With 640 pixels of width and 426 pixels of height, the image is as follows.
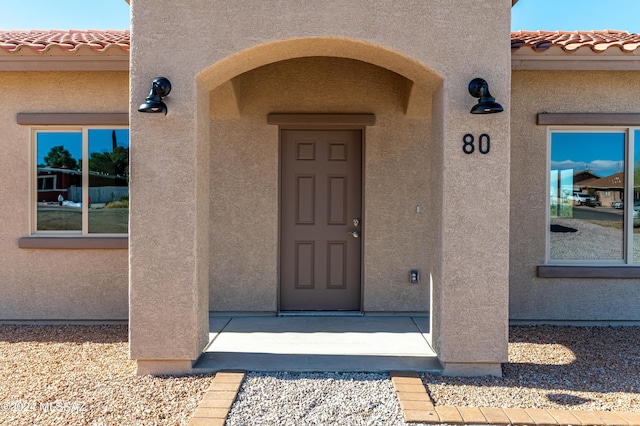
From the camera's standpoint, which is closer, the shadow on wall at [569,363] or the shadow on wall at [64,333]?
the shadow on wall at [569,363]

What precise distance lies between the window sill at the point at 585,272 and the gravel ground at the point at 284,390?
116cm

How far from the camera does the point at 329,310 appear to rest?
Result: 7.23 metres

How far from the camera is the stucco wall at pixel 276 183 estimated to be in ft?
23.2

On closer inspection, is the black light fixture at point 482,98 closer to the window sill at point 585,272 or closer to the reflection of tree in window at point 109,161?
the window sill at point 585,272

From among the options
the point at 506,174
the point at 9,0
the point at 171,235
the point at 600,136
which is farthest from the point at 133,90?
the point at 9,0

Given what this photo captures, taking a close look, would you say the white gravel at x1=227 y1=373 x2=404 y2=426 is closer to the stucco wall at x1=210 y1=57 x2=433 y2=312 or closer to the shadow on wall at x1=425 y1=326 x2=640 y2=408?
the shadow on wall at x1=425 y1=326 x2=640 y2=408

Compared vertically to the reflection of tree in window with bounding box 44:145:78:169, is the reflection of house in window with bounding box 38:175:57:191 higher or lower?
lower

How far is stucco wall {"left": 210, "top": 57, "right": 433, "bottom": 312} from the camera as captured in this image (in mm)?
7066

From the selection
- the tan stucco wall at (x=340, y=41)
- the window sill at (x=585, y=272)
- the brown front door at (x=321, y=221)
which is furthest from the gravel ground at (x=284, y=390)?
the brown front door at (x=321, y=221)

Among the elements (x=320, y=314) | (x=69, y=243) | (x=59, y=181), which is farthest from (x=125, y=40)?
(x=320, y=314)

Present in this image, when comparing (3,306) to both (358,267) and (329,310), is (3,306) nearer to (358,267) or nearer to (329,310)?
(329,310)

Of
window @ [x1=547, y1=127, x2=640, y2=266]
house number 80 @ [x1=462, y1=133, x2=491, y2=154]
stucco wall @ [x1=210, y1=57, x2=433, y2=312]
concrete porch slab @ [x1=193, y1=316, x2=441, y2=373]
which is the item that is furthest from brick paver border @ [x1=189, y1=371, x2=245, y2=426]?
window @ [x1=547, y1=127, x2=640, y2=266]

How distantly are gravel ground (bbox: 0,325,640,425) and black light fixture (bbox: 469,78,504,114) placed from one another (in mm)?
2651

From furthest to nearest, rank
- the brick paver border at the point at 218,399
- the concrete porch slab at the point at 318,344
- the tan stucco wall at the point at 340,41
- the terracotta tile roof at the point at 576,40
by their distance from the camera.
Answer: the terracotta tile roof at the point at 576,40
the concrete porch slab at the point at 318,344
the tan stucco wall at the point at 340,41
the brick paver border at the point at 218,399
